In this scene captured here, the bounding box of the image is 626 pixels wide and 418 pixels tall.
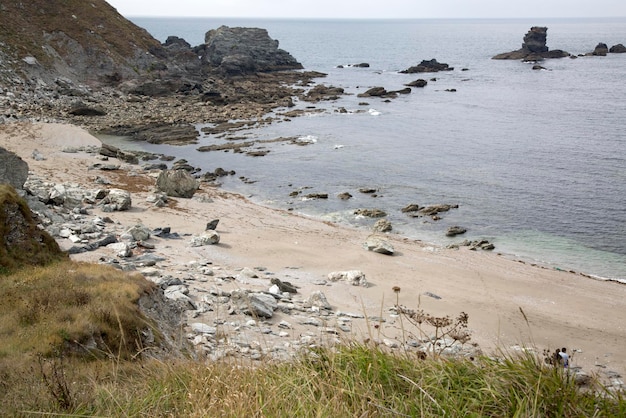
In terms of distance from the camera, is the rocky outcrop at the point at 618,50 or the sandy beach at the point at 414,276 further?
the rocky outcrop at the point at 618,50

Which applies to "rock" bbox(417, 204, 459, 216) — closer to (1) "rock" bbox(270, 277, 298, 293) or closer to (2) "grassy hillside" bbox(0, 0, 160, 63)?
(1) "rock" bbox(270, 277, 298, 293)

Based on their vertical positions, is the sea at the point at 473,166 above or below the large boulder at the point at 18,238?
below

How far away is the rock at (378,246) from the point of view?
73.2 feet

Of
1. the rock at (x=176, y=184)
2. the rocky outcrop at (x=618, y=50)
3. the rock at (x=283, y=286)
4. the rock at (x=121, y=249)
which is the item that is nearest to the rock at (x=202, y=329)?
the rock at (x=283, y=286)

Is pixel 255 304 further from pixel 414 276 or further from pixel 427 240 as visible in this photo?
pixel 427 240

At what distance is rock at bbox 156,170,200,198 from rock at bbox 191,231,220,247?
848 cm

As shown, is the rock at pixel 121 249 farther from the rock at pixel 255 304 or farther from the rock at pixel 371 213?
the rock at pixel 371 213

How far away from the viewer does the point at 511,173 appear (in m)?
36.2

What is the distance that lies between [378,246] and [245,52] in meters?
75.1

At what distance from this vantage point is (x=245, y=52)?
91.1 metres

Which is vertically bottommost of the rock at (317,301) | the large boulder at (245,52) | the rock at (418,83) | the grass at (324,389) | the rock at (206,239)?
the rock at (206,239)

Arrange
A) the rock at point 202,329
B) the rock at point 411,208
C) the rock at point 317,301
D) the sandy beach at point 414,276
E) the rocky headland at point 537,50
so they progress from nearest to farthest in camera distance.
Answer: the rock at point 202,329 → the rock at point 317,301 → the sandy beach at point 414,276 → the rock at point 411,208 → the rocky headland at point 537,50

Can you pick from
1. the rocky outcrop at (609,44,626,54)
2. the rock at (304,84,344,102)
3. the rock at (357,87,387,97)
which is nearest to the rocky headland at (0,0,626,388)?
the rock at (304,84,344,102)

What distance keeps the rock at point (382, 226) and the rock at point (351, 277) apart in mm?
8056
